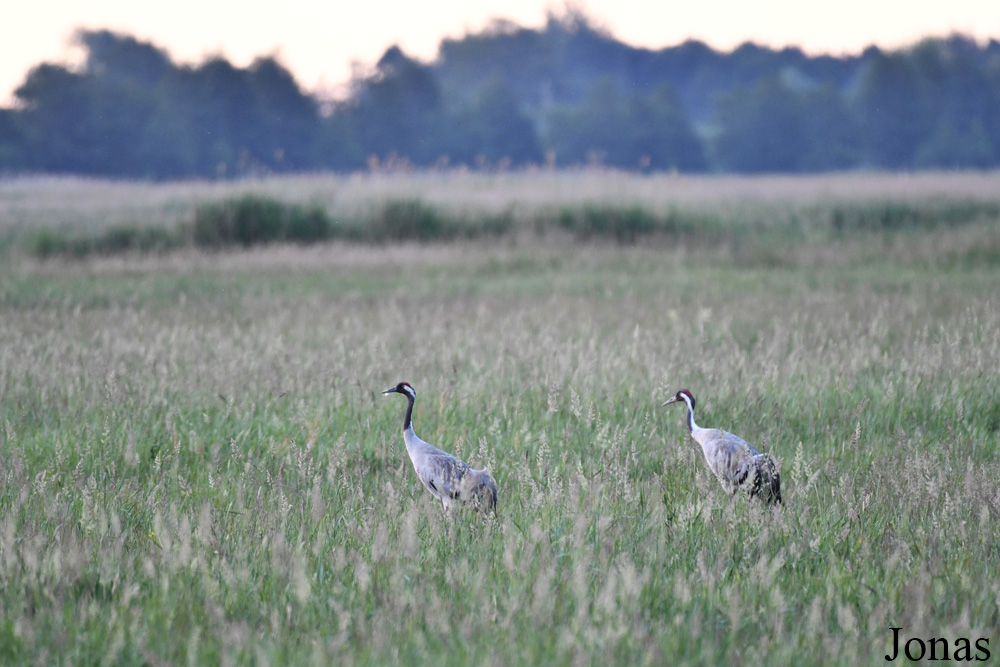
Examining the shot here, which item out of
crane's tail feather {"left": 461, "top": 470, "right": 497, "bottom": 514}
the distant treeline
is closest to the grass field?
crane's tail feather {"left": 461, "top": 470, "right": 497, "bottom": 514}

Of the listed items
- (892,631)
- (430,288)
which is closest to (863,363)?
(892,631)

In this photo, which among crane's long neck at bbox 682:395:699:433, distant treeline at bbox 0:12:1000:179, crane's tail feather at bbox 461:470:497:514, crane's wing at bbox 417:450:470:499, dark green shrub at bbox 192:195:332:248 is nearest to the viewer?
crane's tail feather at bbox 461:470:497:514

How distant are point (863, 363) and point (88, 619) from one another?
19.7 ft

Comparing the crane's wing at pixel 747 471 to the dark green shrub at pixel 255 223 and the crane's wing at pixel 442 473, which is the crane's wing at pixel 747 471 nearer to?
the crane's wing at pixel 442 473

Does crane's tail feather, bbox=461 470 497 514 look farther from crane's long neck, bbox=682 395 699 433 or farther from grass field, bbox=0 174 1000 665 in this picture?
crane's long neck, bbox=682 395 699 433

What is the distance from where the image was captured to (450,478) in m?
4.08

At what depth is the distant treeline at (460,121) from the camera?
134ft

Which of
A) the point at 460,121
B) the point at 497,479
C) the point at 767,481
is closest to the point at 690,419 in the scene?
the point at 767,481

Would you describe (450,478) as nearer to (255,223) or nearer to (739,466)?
A: (739,466)

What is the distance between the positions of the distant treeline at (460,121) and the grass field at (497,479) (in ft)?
105

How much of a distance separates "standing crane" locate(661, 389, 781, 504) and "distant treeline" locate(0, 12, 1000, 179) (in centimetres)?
3887

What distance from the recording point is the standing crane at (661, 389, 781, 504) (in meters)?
4.08

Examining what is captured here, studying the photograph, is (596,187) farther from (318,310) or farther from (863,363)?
(863,363)

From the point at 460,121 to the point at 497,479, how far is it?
48.2 meters
